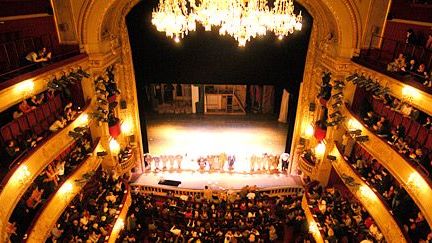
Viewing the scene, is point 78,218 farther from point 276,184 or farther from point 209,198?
point 276,184

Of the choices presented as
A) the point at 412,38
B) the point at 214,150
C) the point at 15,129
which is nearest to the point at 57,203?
the point at 15,129

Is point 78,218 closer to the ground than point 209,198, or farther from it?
farther from it

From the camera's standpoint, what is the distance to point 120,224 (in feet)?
34.4

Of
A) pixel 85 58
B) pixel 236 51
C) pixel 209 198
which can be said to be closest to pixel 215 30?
pixel 236 51

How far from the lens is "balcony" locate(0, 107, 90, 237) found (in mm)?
6141

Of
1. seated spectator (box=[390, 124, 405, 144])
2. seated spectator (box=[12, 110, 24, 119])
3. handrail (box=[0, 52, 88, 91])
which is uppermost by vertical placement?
handrail (box=[0, 52, 88, 91])

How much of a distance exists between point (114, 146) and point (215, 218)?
14.7 feet

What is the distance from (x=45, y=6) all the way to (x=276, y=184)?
33.2ft

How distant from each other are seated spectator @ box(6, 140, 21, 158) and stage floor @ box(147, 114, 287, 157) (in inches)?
304

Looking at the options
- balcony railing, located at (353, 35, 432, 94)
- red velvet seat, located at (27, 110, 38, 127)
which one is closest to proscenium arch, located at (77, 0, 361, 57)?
balcony railing, located at (353, 35, 432, 94)

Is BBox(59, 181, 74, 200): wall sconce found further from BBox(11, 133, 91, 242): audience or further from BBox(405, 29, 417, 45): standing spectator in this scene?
BBox(405, 29, 417, 45): standing spectator

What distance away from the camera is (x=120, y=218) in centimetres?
1046

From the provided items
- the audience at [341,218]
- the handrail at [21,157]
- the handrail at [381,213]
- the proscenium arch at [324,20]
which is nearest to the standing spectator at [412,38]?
the proscenium arch at [324,20]

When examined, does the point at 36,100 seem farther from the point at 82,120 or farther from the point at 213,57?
the point at 213,57
